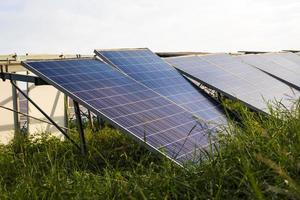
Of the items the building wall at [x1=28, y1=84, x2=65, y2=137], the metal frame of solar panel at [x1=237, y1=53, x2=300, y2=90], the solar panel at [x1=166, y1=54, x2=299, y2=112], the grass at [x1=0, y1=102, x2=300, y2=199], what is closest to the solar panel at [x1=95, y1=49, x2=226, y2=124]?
the solar panel at [x1=166, y1=54, x2=299, y2=112]

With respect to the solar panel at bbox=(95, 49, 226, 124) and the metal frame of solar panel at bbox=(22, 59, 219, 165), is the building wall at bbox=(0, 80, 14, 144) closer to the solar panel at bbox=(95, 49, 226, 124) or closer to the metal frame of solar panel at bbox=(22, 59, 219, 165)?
the solar panel at bbox=(95, 49, 226, 124)

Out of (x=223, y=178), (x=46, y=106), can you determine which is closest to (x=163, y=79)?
(x=223, y=178)

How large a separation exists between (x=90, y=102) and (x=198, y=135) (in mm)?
1731

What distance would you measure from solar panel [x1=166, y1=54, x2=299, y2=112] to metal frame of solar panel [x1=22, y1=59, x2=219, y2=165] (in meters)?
1.90

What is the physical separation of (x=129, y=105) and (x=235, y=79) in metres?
4.39

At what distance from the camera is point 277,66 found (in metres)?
15.1

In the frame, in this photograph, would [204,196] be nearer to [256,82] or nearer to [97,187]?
[97,187]

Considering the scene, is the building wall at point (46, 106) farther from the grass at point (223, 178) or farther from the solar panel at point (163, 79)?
the grass at point (223, 178)

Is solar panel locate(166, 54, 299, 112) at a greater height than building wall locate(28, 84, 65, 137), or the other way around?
solar panel locate(166, 54, 299, 112)

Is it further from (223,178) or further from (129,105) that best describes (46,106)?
(223,178)

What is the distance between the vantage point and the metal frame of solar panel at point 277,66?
13.0 metres

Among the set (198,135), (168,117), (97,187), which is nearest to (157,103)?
(168,117)

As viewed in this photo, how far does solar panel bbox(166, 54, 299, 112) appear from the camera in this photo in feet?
32.1

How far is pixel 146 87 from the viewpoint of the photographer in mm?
8766
